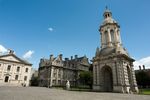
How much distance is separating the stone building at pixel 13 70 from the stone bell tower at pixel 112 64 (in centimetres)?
3801

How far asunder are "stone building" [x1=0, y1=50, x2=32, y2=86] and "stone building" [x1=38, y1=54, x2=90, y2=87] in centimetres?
841

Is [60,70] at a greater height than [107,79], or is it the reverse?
[60,70]

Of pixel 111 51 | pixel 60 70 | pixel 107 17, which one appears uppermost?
pixel 107 17

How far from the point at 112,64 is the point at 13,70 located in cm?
4418

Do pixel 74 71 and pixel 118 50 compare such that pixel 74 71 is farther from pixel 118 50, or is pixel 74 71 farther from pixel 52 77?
pixel 118 50

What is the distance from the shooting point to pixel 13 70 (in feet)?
173

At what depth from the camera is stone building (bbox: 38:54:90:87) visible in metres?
56.5

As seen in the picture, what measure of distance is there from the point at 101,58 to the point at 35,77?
5191 cm

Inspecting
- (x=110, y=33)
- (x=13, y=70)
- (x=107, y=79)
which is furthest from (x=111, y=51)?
(x=13, y=70)

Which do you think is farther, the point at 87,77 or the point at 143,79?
the point at 143,79

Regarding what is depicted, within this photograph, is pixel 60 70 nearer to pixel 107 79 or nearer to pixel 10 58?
pixel 10 58

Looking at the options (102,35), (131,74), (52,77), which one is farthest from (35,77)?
(131,74)

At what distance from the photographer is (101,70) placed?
97.7ft

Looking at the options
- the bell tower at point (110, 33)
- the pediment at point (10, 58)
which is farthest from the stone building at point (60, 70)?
the bell tower at point (110, 33)
